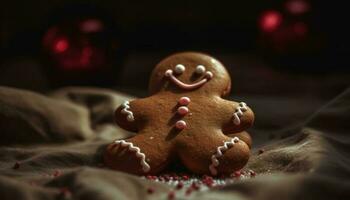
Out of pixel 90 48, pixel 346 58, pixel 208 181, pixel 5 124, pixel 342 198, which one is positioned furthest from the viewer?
pixel 346 58

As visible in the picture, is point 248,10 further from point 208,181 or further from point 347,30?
point 208,181

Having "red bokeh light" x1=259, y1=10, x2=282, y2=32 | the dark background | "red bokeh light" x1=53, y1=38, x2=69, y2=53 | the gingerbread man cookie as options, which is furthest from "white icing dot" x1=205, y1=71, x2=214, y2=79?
"red bokeh light" x1=259, y1=10, x2=282, y2=32

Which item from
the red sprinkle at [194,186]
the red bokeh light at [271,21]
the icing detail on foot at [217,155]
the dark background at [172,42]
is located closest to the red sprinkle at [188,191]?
the red sprinkle at [194,186]

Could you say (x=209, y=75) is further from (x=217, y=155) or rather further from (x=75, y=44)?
(x=75, y=44)

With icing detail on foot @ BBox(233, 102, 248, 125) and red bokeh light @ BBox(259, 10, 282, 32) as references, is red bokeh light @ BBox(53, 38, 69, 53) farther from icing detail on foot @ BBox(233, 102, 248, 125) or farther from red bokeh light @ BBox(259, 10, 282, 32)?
icing detail on foot @ BBox(233, 102, 248, 125)

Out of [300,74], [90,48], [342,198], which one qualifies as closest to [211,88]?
[342,198]

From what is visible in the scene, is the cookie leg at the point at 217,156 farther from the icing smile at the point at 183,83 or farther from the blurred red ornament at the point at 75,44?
the blurred red ornament at the point at 75,44
